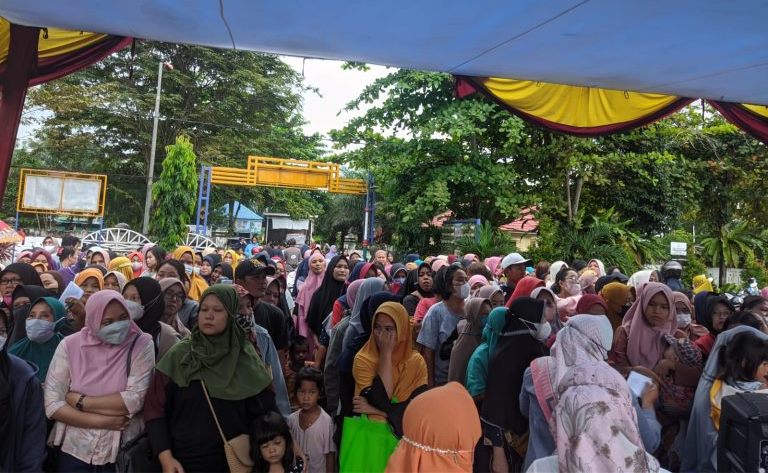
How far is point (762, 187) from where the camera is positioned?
15.2 m

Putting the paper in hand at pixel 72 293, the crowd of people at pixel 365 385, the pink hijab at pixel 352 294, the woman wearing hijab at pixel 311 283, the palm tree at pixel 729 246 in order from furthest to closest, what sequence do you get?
the palm tree at pixel 729 246 → the woman wearing hijab at pixel 311 283 → the pink hijab at pixel 352 294 → the paper in hand at pixel 72 293 → the crowd of people at pixel 365 385

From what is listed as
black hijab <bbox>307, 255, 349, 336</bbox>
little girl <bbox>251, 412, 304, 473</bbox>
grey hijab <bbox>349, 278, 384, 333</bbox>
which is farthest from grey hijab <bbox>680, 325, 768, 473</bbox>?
black hijab <bbox>307, 255, 349, 336</bbox>

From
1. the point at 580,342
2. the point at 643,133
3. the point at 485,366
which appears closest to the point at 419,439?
the point at 580,342

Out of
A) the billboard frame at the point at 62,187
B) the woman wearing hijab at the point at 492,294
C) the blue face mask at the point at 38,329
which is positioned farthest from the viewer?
the billboard frame at the point at 62,187

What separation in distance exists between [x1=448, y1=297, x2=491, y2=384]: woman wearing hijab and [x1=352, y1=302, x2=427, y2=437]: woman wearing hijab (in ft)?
2.16

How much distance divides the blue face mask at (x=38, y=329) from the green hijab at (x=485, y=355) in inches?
91.5

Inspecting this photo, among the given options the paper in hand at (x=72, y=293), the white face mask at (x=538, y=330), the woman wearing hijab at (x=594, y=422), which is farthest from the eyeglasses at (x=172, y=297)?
the woman wearing hijab at (x=594, y=422)

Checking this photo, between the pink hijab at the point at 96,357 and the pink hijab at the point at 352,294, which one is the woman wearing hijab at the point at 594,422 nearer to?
the pink hijab at the point at 96,357

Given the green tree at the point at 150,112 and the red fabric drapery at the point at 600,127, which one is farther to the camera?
the green tree at the point at 150,112

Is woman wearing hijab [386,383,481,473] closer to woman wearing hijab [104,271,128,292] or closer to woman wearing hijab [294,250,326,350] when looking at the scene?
woman wearing hijab [104,271,128,292]

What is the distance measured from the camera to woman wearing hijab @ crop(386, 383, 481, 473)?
6.84 feet

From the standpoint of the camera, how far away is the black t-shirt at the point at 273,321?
3975 millimetres

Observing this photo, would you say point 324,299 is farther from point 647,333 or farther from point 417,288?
point 647,333

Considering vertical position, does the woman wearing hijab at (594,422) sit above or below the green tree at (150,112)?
below
